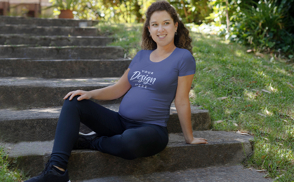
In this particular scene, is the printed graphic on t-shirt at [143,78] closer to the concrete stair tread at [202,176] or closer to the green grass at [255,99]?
the concrete stair tread at [202,176]

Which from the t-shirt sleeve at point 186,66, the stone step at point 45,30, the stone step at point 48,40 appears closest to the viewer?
the t-shirt sleeve at point 186,66

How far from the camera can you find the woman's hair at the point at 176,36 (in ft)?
7.06

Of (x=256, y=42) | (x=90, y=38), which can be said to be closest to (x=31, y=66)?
(x=90, y=38)

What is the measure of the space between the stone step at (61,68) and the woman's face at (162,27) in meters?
1.44

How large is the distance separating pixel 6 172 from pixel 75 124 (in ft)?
1.83

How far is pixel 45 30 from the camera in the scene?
460 centimetres

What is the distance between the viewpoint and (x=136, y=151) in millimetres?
1822

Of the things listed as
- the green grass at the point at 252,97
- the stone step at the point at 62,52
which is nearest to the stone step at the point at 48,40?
the stone step at the point at 62,52

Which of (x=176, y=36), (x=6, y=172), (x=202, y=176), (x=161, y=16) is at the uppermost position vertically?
(x=161, y=16)

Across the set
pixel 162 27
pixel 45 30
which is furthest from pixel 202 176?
pixel 45 30

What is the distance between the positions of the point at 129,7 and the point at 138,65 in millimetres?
5609

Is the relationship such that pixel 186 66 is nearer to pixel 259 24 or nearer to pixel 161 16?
pixel 161 16

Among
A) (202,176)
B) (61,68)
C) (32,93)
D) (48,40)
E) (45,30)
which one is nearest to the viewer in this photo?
(202,176)

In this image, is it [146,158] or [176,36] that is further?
[176,36]
